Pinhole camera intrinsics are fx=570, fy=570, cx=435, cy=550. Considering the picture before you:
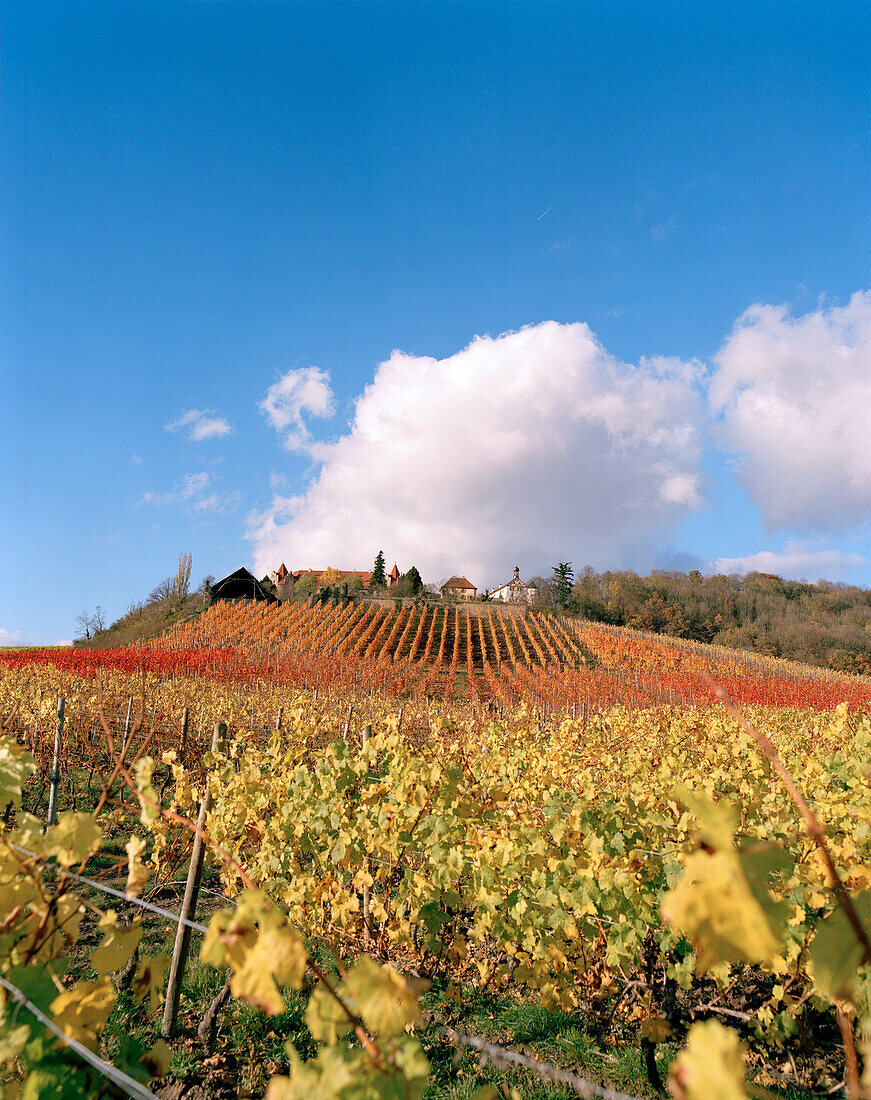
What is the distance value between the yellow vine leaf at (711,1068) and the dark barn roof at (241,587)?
162 ft

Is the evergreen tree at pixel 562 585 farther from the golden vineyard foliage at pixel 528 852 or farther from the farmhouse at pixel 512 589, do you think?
the golden vineyard foliage at pixel 528 852

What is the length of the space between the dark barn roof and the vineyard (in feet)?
143

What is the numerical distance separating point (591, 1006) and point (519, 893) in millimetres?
1483

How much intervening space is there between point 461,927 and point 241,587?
4731cm

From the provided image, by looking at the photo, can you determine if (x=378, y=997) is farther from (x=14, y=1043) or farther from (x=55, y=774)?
(x=55, y=774)

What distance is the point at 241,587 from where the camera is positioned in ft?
160

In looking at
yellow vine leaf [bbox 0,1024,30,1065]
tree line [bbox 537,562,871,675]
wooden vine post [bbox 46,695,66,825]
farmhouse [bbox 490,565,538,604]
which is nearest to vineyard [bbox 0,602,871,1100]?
yellow vine leaf [bbox 0,1024,30,1065]

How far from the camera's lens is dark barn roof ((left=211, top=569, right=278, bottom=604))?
47.8 meters

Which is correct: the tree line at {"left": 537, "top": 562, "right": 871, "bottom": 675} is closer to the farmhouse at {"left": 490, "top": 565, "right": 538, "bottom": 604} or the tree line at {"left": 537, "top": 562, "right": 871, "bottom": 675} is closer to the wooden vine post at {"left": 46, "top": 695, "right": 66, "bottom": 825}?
the farmhouse at {"left": 490, "top": 565, "right": 538, "bottom": 604}

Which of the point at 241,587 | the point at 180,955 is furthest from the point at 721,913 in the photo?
the point at 241,587

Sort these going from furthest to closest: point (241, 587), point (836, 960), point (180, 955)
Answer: point (241, 587)
point (180, 955)
point (836, 960)

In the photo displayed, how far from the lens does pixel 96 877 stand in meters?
5.68

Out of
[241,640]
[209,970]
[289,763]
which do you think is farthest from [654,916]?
[241,640]

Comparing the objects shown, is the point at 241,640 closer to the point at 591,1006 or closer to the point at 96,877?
the point at 96,877
